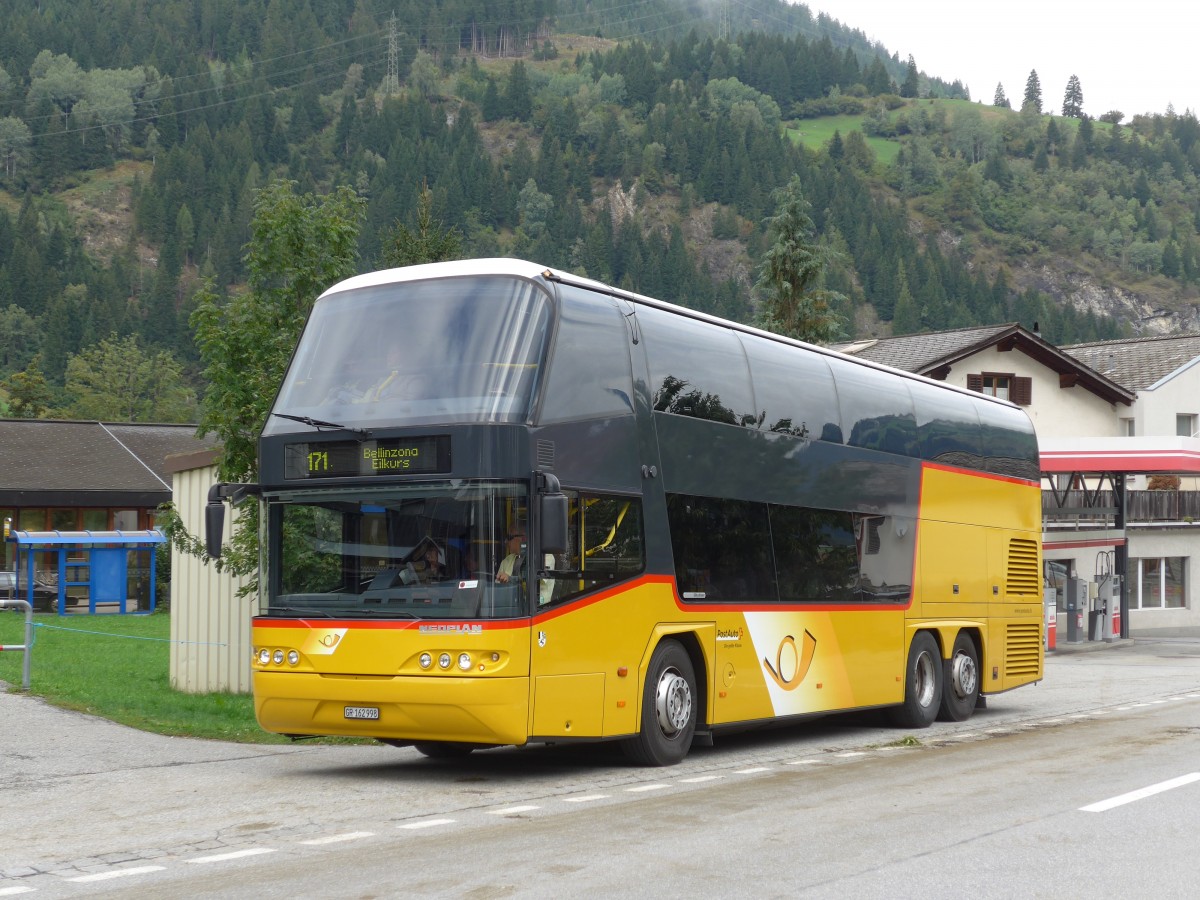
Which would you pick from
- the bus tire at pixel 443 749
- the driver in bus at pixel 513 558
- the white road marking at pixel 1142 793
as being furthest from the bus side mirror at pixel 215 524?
the white road marking at pixel 1142 793

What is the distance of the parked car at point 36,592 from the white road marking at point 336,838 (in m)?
38.0

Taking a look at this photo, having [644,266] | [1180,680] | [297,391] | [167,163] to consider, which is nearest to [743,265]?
[644,266]

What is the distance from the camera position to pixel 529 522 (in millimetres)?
11328

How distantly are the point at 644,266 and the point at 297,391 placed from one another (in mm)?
171507

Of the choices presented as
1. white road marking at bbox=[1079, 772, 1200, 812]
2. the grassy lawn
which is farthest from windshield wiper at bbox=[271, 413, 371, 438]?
white road marking at bbox=[1079, 772, 1200, 812]

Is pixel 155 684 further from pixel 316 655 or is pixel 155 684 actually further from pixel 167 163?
pixel 167 163

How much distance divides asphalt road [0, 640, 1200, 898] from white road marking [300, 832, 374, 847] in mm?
32

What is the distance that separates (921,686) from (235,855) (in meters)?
11.0

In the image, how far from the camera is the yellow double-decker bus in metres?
11.3

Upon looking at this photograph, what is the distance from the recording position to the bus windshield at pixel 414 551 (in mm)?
11273

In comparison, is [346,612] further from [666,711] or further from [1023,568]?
[1023,568]

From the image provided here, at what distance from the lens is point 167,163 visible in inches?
7441

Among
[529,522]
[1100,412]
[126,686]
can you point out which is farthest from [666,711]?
[1100,412]

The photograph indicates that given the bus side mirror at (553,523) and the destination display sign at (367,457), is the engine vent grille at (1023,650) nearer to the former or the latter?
the bus side mirror at (553,523)
